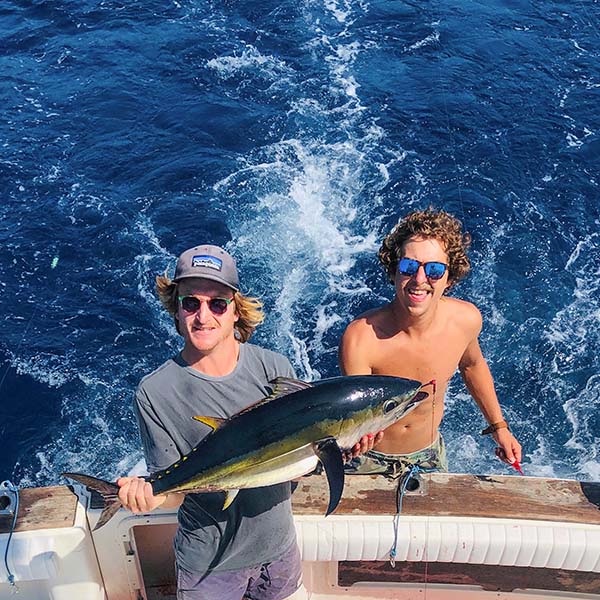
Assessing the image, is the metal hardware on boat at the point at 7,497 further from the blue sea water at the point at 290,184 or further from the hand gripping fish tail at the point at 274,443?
the blue sea water at the point at 290,184

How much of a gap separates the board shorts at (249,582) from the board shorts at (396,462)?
0.70m

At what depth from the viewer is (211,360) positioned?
274 centimetres

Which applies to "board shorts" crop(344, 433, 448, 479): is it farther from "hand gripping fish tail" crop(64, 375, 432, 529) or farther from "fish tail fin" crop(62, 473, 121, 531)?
"fish tail fin" crop(62, 473, 121, 531)

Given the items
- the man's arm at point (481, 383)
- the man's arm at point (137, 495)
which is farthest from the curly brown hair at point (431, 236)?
the man's arm at point (137, 495)

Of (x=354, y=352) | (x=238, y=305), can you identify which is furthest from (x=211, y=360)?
(x=354, y=352)

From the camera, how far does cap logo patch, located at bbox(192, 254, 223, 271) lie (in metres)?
2.68

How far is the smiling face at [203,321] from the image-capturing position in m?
2.68

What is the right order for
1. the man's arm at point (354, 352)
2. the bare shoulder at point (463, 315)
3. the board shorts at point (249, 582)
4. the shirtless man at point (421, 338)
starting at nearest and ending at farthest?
the board shorts at point (249, 582), the shirtless man at point (421, 338), the man's arm at point (354, 352), the bare shoulder at point (463, 315)

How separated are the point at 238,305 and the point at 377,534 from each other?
1.35 metres

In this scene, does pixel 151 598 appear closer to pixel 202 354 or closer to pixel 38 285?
pixel 202 354

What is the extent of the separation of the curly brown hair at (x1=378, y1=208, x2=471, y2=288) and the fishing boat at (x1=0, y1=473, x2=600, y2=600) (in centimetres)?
107

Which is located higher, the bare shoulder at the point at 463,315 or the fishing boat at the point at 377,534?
the bare shoulder at the point at 463,315

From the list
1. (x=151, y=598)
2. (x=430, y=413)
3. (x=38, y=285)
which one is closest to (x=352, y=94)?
(x=38, y=285)

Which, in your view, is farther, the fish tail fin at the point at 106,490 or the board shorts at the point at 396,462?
the board shorts at the point at 396,462
